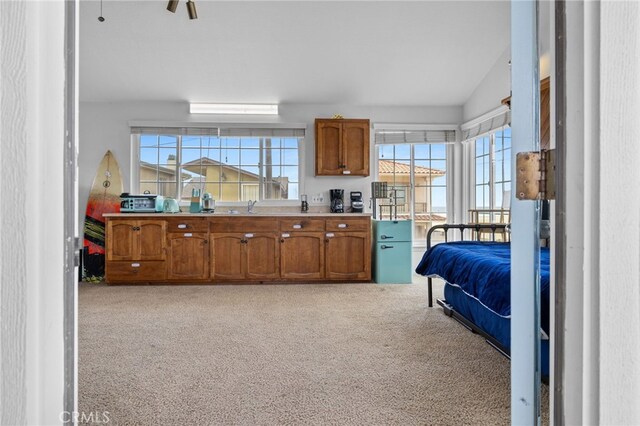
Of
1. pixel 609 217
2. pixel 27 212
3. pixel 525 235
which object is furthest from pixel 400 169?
pixel 27 212

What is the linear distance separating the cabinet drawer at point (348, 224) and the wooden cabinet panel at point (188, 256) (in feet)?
4.99

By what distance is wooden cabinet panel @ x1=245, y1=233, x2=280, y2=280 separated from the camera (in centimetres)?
463

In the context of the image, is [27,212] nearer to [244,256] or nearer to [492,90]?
[244,256]

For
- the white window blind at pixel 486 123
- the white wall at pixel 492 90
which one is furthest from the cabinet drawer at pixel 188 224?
the white wall at pixel 492 90

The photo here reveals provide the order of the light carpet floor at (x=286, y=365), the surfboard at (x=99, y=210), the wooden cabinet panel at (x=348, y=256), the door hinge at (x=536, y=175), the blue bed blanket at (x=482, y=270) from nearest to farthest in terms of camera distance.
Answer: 1. the door hinge at (x=536, y=175)
2. the light carpet floor at (x=286, y=365)
3. the blue bed blanket at (x=482, y=270)
4. the wooden cabinet panel at (x=348, y=256)
5. the surfboard at (x=99, y=210)

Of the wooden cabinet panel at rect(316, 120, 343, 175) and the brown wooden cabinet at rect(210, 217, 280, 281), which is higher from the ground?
the wooden cabinet panel at rect(316, 120, 343, 175)

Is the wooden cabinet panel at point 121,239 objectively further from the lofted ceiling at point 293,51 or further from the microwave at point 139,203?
the lofted ceiling at point 293,51

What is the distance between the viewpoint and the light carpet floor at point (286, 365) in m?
1.67

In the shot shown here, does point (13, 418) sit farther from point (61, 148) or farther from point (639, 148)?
point (639, 148)

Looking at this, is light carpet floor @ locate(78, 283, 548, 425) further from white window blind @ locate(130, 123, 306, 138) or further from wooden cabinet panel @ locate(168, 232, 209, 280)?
white window blind @ locate(130, 123, 306, 138)

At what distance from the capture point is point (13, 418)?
1.64 ft

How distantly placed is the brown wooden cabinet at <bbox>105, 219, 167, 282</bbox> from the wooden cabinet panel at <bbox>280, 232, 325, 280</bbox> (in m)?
1.45

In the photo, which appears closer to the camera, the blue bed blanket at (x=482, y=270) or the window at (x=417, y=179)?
the blue bed blanket at (x=482, y=270)

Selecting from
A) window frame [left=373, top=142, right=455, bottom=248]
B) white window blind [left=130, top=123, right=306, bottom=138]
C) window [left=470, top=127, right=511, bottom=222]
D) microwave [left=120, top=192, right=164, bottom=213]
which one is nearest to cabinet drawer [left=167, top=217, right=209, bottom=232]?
microwave [left=120, top=192, right=164, bottom=213]
